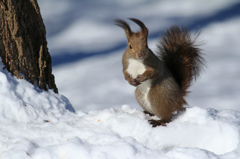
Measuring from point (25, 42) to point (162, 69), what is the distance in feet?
4.67

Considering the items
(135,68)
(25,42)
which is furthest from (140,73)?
(25,42)

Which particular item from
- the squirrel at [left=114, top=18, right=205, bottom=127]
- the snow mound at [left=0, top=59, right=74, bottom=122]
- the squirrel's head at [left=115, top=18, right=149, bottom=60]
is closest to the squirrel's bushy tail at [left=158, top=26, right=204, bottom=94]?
the squirrel at [left=114, top=18, right=205, bottom=127]

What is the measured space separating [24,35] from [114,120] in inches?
54.0

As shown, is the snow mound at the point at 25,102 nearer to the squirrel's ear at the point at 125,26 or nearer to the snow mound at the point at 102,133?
the snow mound at the point at 102,133

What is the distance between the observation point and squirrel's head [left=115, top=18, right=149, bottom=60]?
2960mm

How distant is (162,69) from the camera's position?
10.1 ft

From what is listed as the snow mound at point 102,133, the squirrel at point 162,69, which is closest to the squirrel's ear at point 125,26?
the squirrel at point 162,69

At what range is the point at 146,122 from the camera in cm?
289

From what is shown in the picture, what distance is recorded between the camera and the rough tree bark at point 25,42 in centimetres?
338

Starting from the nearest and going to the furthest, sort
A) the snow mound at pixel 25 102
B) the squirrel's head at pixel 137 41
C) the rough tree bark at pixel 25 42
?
the squirrel's head at pixel 137 41 → the snow mound at pixel 25 102 → the rough tree bark at pixel 25 42

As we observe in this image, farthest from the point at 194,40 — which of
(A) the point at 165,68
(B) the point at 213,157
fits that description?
(B) the point at 213,157

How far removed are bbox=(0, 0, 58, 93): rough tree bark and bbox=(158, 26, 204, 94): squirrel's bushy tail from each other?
4.21 feet

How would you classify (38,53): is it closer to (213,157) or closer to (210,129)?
(210,129)

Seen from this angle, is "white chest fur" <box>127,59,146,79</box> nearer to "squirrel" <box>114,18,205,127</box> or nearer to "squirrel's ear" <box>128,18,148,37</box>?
"squirrel" <box>114,18,205,127</box>
